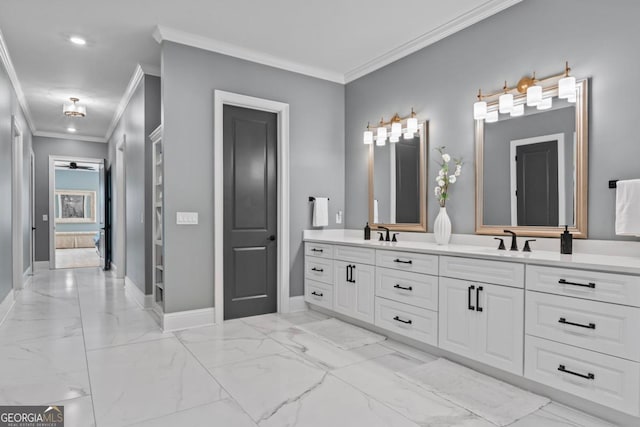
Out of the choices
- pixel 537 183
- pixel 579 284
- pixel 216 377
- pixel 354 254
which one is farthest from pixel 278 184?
pixel 579 284

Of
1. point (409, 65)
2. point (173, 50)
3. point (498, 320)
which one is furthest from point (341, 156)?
point (498, 320)

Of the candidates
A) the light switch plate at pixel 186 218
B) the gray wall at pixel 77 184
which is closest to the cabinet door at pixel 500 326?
the light switch plate at pixel 186 218

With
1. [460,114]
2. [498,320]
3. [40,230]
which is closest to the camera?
[498,320]

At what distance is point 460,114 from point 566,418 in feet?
7.69

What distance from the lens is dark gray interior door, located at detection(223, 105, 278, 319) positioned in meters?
3.90

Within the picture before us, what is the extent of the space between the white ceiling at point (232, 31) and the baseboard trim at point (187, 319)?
254 cm

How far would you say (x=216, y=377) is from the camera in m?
2.50

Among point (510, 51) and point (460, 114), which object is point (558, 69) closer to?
point (510, 51)

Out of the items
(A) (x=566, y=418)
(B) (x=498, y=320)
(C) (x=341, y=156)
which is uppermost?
(C) (x=341, y=156)

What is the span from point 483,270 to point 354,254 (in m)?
1.31

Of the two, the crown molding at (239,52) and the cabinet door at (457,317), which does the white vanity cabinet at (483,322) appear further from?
the crown molding at (239,52)

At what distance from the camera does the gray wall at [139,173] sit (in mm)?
4383

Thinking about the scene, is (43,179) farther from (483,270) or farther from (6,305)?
(483,270)

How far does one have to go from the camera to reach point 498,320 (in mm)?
2377
